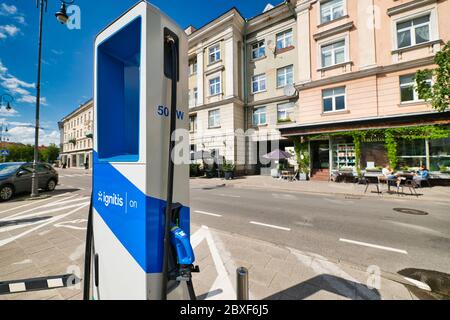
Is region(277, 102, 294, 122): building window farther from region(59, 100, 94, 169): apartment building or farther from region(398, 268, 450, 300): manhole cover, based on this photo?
region(59, 100, 94, 169): apartment building

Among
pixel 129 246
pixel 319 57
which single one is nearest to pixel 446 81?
pixel 319 57

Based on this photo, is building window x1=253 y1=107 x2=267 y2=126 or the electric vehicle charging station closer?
the electric vehicle charging station

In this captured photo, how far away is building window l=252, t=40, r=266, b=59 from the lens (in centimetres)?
2006

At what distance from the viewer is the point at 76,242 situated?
13.7ft

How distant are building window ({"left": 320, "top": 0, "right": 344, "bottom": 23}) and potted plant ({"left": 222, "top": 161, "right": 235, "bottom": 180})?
1359 cm

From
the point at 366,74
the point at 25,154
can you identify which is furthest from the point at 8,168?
the point at 25,154

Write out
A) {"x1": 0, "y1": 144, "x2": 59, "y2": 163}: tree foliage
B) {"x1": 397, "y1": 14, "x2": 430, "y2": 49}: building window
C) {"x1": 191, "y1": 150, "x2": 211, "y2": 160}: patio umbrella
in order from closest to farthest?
1. {"x1": 397, "y1": 14, "x2": 430, "y2": 49}: building window
2. {"x1": 191, "y1": 150, "x2": 211, "y2": 160}: patio umbrella
3. {"x1": 0, "y1": 144, "x2": 59, "y2": 163}: tree foliage

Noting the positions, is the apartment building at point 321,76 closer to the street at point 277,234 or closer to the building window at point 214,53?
the building window at point 214,53

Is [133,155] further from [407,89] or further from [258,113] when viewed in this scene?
[258,113]

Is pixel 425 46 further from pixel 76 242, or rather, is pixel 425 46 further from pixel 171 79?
pixel 76 242

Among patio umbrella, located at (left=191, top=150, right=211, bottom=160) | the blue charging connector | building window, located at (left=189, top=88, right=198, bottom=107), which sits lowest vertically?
the blue charging connector

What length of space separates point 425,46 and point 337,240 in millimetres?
15501

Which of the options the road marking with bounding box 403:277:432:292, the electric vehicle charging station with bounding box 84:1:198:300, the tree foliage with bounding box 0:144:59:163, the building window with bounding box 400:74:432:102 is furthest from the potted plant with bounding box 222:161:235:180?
the tree foliage with bounding box 0:144:59:163

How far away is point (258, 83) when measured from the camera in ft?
67.0
